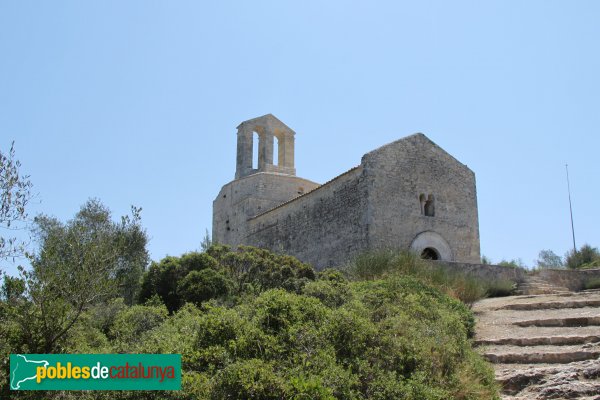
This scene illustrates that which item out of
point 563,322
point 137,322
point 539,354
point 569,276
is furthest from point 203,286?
point 569,276

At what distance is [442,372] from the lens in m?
8.30

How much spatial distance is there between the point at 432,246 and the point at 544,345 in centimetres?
976

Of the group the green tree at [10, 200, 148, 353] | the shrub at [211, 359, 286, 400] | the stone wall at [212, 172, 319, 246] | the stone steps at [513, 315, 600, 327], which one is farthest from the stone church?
the shrub at [211, 359, 286, 400]

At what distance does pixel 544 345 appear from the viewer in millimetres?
10125

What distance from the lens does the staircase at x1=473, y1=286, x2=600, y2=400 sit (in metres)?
8.21

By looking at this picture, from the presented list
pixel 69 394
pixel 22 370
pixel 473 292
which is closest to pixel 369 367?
pixel 69 394

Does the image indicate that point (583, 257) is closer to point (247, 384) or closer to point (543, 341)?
point (543, 341)

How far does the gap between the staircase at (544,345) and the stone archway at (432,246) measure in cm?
511

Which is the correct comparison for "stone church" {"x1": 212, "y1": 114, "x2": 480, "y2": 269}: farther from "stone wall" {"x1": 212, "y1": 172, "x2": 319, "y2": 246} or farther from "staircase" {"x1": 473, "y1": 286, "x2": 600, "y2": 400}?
"staircase" {"x1": 473, "y1": 286, "x2": 600, "y2": 400}

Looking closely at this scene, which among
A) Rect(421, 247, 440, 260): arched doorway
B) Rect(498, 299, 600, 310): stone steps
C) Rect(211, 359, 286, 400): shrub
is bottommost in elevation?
Rect(211, 359, 286, 400): shrub

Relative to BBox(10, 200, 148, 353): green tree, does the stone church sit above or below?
above

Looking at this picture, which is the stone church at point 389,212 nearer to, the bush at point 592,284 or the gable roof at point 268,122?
the bush at point 592,284

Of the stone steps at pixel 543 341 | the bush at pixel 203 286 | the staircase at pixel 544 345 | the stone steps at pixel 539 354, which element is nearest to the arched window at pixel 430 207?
the staircase at pixel 544 345

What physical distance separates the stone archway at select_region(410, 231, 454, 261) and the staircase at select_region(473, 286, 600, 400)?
5114mm
